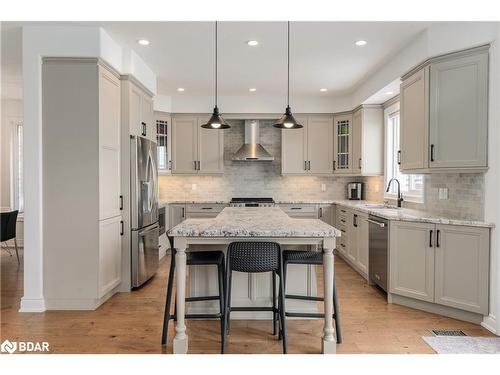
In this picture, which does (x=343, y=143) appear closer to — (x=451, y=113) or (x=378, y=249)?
(x=378, y=249)

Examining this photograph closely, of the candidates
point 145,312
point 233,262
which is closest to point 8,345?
point 145,312

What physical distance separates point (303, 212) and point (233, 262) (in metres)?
3.78

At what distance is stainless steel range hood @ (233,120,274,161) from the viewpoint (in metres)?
6.19

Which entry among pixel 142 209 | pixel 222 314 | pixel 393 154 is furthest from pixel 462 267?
pixel 142 209

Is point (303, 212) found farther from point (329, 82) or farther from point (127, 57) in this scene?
point (127, 57)

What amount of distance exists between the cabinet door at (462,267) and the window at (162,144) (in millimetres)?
4428

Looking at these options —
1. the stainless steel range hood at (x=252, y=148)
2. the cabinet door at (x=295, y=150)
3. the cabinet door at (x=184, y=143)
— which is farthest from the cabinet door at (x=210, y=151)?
the cabinet door at (x=295, y=150)

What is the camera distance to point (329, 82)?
5.42m

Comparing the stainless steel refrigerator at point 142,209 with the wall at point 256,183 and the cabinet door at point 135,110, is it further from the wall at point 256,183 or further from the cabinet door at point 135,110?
the wall at point 256,183

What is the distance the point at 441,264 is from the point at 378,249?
0.78m

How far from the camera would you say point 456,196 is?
→ 357cm

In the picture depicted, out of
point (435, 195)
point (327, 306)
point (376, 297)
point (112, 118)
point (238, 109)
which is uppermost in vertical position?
point (238, 109)

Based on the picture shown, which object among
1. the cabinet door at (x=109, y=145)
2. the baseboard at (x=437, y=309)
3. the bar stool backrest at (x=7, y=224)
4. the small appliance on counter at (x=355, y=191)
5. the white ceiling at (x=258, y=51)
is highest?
the white ceiling at (x=258, y=51)

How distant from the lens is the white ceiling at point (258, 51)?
3506 mm
